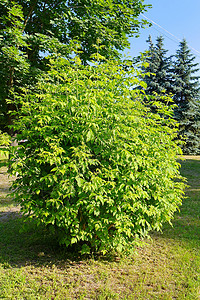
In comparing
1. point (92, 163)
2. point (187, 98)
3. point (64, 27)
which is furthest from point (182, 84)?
point (92, 163)

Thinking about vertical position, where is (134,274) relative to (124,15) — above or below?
below

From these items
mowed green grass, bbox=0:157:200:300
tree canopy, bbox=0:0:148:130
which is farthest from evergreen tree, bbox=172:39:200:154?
mowed green grass, bbox=0:157:200:300

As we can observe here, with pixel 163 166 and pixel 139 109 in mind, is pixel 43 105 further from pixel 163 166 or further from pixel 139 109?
pixel 163 166

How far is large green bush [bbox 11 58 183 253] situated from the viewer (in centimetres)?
261

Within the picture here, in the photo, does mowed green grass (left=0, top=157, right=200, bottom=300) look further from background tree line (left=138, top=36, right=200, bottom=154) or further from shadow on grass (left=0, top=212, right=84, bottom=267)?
background tree line (left=138, top=36, right=200, bottom=154)

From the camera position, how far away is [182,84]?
2062 centimetres

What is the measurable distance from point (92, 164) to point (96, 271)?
50.6 inches

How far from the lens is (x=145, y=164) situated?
2.84 m

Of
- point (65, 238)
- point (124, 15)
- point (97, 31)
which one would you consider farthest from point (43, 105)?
point (124, 15)

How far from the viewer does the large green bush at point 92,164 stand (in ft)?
8.57

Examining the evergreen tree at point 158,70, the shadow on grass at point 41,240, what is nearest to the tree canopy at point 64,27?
the shadow on grass at point 41,240

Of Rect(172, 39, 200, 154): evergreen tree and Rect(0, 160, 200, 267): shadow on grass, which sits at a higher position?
Rect(172, 39, 200, 154): evergreen tree

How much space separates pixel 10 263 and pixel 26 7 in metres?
6.75

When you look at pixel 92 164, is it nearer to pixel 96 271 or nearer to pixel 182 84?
pixel 96 271
